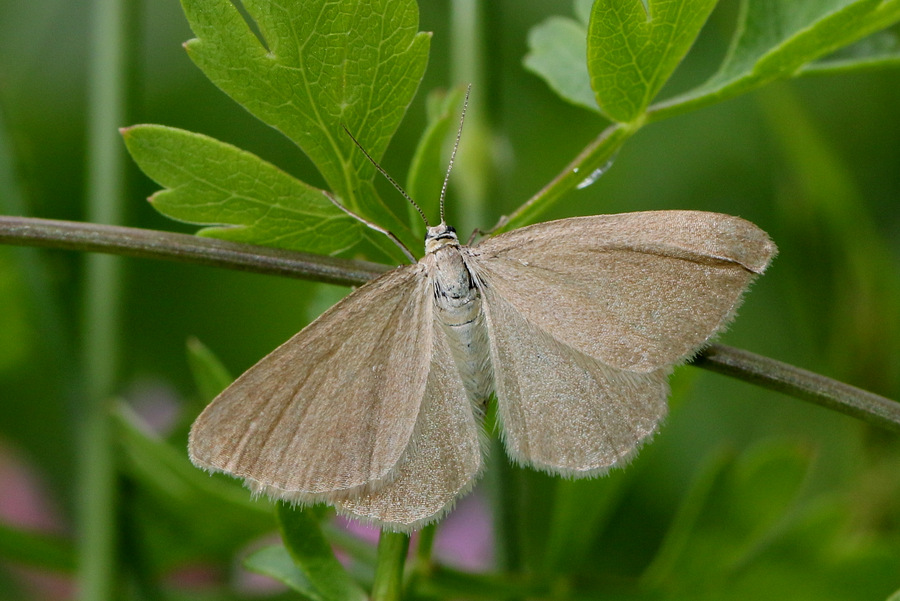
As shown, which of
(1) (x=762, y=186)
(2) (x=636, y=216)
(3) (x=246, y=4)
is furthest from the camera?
(1) (x=762, y=186)

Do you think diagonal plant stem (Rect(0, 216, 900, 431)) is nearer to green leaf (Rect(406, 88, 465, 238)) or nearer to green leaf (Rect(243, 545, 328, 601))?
green leaf (Rect(406, 88, 465, 238))

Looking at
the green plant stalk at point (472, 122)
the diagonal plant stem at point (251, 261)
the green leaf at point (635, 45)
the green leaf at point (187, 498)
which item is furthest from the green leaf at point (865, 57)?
the green leaf at point (187, 498)

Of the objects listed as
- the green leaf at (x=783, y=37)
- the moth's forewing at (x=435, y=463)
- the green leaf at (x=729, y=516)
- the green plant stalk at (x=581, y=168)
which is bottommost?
the green leaf at (x=729, y=516)

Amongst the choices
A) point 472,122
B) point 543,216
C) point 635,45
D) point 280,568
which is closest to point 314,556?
point 280,568

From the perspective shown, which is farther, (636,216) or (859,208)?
(859,208)

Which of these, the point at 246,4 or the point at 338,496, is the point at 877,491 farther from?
the point at 246,4

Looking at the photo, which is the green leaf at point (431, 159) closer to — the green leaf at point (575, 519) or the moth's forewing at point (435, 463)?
the moth's forewing at point (435, 463)

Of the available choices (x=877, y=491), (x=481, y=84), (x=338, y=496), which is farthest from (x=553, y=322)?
(x=877, y=491)
